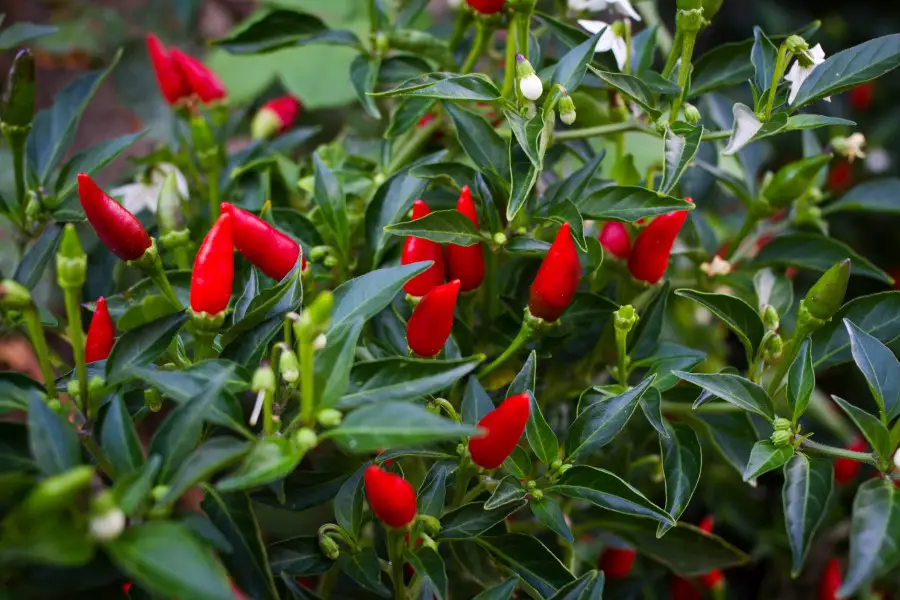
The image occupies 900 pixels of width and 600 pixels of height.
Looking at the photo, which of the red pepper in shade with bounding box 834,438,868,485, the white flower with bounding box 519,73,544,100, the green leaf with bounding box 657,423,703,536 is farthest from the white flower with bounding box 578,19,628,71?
the red pepper in shade with bounding box 834,438,868,485

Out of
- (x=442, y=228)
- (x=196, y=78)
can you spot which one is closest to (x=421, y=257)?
(x=442, y=228)

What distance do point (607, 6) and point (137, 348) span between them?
56cm

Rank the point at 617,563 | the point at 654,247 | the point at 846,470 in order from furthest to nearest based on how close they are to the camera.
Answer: the point at 846,470, the point at 617,563, the point at 654,247

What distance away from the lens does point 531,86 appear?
2.14 feet

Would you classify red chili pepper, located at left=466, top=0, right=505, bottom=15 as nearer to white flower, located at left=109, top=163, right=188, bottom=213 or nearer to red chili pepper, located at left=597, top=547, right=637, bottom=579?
white flower, located at left=109, top=163, right=188, bottom=213

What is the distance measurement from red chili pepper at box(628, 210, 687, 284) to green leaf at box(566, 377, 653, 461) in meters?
0.17

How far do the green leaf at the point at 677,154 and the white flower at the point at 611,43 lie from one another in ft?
0.44

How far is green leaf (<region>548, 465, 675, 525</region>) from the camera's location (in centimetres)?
59

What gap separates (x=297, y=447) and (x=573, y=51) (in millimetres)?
381

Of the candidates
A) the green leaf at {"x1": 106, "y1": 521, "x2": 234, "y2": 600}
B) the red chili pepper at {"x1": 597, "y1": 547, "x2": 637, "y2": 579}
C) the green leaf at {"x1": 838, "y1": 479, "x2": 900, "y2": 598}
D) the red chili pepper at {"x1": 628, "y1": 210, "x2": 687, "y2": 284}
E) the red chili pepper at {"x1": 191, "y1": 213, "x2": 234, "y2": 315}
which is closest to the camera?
the green leaf at {"x1": 106, "y1": 521, "x2": 234, "y2": 600}

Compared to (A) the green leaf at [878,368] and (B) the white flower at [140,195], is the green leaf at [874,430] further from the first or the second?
(B) the white flower at [140,195]

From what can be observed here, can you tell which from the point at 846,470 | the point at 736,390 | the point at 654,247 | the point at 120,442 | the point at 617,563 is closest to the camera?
the point at 120,442

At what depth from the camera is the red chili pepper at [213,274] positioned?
24.5 inches

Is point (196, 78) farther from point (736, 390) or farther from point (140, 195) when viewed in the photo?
point (736, 390)
